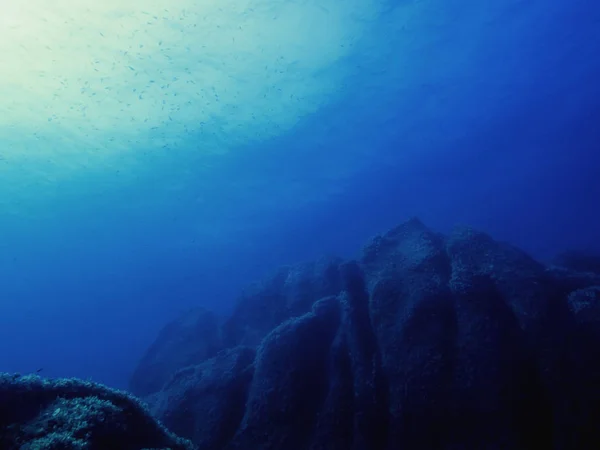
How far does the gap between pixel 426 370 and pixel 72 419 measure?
5.28 metres

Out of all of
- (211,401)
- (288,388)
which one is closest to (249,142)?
(211,401)

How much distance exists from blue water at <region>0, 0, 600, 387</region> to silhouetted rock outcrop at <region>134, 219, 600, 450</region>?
3529 millimetres

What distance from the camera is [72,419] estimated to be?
337 centimetres

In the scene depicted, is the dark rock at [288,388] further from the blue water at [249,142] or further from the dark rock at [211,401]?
the blue water at [249,142]

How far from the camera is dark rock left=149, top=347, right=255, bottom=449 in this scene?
21.6 feet

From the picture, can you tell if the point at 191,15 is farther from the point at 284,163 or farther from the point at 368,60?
the point at 284,163

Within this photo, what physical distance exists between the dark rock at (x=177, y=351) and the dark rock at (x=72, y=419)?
12.7 metres

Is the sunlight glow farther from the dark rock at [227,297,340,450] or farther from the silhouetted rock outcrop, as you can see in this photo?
the dark rock at [227,297,340,450]

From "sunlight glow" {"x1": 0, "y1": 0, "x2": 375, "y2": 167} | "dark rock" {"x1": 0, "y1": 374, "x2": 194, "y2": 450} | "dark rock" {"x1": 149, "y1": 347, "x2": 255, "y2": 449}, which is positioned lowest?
"dark rock" {"x1": 0, "y1": 374, "x2": 194, "y2": 450}

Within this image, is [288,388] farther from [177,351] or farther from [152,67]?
[152,67]

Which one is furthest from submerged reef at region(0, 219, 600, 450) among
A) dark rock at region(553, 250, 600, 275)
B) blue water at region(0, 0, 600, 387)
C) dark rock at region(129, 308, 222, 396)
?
dark rock at region(129, 308, 222, 396)

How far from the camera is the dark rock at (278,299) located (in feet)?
44.4

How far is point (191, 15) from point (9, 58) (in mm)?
10741

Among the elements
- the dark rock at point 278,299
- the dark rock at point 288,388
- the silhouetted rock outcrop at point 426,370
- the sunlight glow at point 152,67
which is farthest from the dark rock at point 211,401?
the sunlight glow at point 152,67
